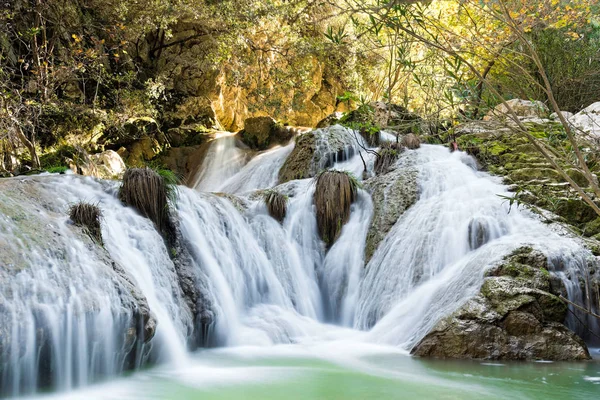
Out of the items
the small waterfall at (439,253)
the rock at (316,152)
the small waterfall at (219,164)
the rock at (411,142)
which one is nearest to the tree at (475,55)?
the small waterfall at (439,253)

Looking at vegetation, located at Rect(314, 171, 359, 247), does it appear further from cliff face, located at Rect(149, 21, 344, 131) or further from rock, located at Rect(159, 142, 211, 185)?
rock, located at Rect(159, 142, 211, 185)

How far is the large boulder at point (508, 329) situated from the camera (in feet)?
18.0

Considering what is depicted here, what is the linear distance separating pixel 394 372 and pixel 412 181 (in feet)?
16.3

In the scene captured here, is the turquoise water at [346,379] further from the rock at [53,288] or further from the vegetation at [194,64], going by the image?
the vegetation at [194,64]

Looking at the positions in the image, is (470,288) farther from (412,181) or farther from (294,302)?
(412,181)

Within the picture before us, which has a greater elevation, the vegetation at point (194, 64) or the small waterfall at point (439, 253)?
the vegetation at point (194, 64)

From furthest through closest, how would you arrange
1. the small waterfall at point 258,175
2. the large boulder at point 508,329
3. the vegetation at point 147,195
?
the small waterfall at point 258,175 < the vegetation at point 147,195 < the large boulder at point 508,329

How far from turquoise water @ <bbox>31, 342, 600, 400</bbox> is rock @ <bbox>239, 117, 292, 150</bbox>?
11.1 m

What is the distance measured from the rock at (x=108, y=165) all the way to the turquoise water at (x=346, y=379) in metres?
7.83

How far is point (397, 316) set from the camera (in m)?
6.84

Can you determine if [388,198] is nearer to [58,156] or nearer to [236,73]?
[236,73]

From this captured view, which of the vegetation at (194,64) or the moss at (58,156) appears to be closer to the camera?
the vegetation at (194,64)

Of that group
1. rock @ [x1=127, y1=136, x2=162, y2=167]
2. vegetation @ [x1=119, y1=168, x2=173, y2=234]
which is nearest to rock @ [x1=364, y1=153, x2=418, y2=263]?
vegetation @ [x1=119, y1=168, x2=173, y2=234]

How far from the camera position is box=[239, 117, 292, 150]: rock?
16391 mm
